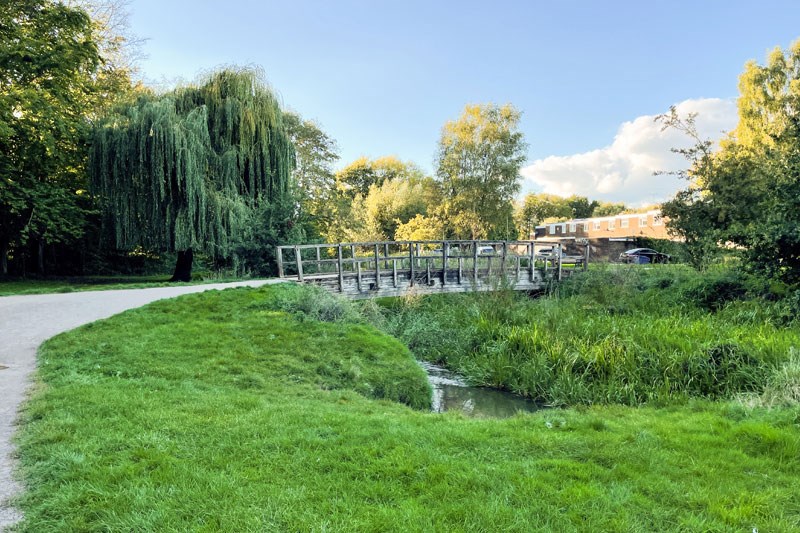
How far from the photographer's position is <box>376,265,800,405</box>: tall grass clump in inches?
287

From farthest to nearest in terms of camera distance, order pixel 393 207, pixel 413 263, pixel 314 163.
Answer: pixel 393 207
pixel 314 163
pixel 413 263

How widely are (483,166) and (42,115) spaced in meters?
26.9

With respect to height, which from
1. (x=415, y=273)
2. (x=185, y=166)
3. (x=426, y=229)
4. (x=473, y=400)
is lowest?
(x=473, y=400)

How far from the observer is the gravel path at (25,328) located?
10.9 ft

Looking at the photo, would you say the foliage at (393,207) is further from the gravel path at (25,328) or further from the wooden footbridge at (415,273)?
the gravel path at (25,328)

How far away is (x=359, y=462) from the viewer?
3371 mm

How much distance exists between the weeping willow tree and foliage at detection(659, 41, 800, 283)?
15.5m

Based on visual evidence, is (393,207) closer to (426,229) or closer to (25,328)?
(426,229)

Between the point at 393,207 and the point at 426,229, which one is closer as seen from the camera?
the point at 426,229

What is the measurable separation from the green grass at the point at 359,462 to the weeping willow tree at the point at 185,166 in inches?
436

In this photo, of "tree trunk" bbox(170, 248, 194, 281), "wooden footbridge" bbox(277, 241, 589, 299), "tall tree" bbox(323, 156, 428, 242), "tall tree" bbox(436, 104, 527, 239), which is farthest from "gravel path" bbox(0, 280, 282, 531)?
"tall tree" bbox(436, 104, 527, 239)

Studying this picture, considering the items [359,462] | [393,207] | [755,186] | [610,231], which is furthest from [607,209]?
[359,462]

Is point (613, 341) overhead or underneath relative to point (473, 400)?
overhead

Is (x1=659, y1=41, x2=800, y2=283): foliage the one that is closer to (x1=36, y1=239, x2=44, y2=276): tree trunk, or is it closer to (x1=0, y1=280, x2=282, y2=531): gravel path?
(x1=0, y1=280, x2=282, y2=531): gravel path
